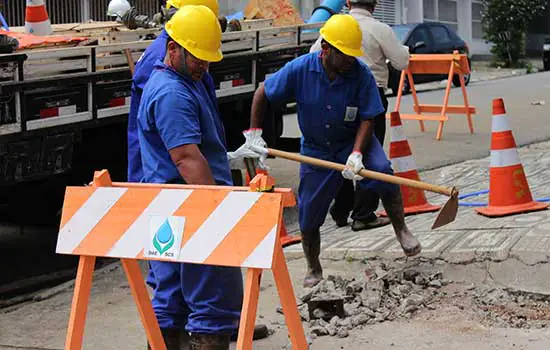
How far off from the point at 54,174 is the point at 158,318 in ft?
9.39

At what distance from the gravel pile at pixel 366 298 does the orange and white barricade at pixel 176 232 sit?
124cm

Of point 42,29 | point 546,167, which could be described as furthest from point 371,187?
point 546,167

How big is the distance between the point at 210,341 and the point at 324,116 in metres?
2.23

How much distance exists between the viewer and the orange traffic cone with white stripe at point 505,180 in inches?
297

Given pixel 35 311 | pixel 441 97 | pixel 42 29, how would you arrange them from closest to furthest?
pixel 35 311, pixel 42 29, pixel 441 97

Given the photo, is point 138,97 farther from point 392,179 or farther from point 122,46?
point 122,46

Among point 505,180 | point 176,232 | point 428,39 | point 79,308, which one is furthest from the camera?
point 428,39

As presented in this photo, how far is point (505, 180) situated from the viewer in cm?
762

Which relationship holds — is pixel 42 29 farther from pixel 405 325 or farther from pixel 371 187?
pixel 405 325

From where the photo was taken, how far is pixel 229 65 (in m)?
8.91

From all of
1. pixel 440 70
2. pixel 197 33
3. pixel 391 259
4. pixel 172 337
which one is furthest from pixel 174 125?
pixel 440 70

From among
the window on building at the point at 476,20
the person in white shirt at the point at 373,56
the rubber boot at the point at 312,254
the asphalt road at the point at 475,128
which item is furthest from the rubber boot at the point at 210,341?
the window on building at the point at 476,20

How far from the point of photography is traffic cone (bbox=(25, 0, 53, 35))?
855 cm

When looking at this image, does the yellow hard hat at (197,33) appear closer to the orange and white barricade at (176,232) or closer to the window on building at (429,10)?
the orange and white barricade at (176,232)
